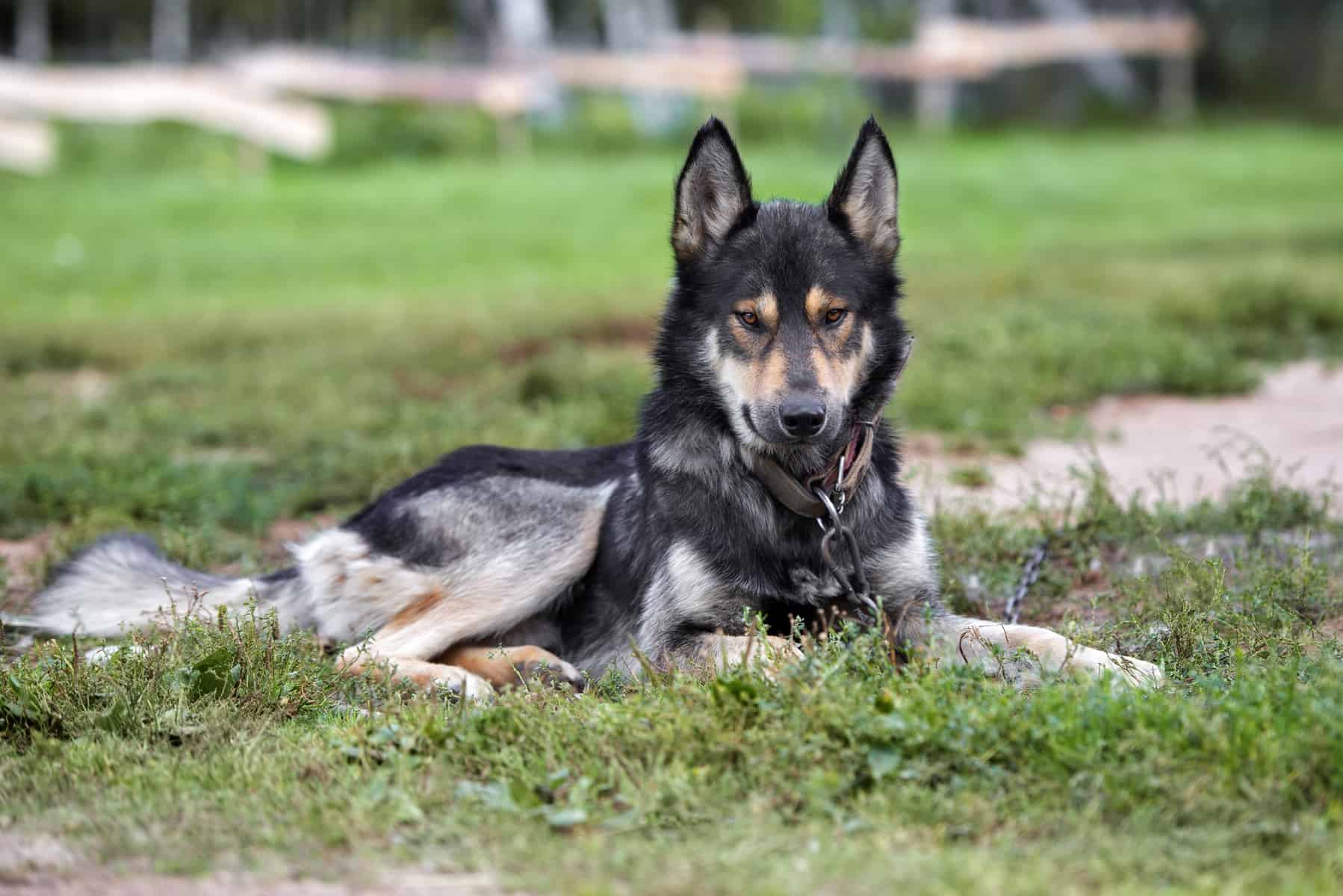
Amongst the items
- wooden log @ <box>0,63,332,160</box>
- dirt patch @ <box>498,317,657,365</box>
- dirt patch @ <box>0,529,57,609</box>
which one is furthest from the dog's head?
wooden log @ <box>0,63,332,160</box>

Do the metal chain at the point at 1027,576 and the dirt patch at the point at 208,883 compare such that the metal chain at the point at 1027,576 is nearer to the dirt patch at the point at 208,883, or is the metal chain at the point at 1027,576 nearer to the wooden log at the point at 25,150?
the dirt patch at the point at 208,883

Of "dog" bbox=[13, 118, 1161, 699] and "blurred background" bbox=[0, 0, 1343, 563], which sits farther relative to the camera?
"blurred background" bbox=[0, 0, 1343, 563]

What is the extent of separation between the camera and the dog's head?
14.2 ft

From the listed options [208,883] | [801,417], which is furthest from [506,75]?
[208,883]

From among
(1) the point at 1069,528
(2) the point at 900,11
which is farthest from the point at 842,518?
(2) the point at 900,11

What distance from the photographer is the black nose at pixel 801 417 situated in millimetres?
4129

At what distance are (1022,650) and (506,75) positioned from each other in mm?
21243

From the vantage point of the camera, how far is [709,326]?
450 cm

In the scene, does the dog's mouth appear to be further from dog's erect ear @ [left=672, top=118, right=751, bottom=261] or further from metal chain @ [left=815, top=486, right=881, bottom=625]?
dog's erect ear @ [left=672, top=118, right=751, bottom=261]

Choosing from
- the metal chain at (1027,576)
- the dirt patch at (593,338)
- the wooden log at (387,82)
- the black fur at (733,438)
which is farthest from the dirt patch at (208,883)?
the wooden log at (387,82)

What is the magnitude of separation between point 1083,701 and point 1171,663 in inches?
33.2

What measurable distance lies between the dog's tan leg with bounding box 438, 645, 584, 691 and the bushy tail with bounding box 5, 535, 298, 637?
0.69m

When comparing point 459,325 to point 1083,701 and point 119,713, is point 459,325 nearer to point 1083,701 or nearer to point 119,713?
point 119,713

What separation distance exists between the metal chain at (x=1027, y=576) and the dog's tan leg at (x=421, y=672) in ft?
5.54
